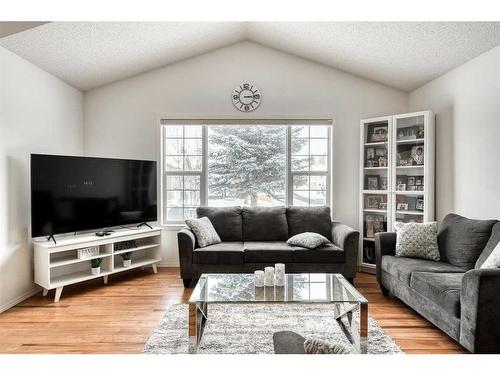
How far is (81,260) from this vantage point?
3508 millimetres

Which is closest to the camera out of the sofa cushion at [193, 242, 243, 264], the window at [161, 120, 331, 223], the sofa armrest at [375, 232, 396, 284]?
the sofa armrest at [375, 232, 396, 284]

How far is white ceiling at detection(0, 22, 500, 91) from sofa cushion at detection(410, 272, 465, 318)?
202cm

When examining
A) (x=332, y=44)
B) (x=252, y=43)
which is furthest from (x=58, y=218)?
(x=332, y=44)

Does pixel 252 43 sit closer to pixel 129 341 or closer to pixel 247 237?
pixel 247 237

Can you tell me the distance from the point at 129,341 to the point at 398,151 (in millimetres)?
3467

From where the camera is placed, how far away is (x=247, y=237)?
4254mm

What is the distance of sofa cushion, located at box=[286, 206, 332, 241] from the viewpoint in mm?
4246

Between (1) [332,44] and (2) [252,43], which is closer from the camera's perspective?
(1) [332,44]

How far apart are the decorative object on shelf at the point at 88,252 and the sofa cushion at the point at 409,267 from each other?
2.97m

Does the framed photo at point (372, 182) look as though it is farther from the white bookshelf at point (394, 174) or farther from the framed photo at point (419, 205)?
the framed photo at point (419, 205)

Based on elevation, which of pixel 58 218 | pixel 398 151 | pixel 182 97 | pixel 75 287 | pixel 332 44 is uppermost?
pixel 332 44

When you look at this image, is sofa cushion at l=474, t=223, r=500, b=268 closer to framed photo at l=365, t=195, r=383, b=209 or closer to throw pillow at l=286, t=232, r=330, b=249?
throw pillow at l=286, t=232, r=330, b=249

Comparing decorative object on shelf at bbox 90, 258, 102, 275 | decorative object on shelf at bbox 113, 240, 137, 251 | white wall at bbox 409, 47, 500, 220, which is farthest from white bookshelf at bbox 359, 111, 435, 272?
decorative object on shelf at bbox 90, 258, 102, 275
